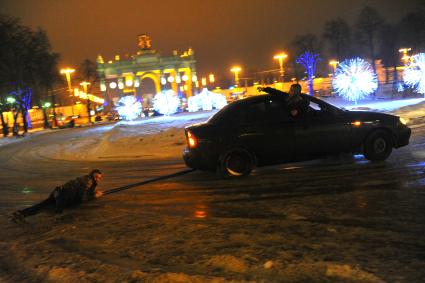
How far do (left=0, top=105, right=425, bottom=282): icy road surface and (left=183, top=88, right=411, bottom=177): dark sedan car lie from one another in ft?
1.20

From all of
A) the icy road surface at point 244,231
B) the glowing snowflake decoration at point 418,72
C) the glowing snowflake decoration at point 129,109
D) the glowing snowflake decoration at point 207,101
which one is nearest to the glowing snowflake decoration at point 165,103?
the glowing snowflake decoration at point 129,109

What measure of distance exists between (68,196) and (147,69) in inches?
4601

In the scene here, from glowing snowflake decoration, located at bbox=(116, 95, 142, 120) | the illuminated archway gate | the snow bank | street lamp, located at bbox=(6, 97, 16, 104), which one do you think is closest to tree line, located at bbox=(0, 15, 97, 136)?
street lamp, located at bbox=(6, 97, 16, 104)

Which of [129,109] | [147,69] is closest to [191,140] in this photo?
[129,109]

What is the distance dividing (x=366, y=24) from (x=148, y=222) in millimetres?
70085

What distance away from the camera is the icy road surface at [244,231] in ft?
13.5

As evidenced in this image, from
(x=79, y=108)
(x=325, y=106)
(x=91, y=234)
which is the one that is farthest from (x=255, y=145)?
(x=79, y=108)

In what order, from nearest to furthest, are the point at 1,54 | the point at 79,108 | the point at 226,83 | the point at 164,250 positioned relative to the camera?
the point at 164,250 < the point at 1,54 < the point at 79,108 < the point at 226,83

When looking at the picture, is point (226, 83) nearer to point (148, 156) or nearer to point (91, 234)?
point (148, 156)

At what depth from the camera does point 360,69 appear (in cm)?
3294

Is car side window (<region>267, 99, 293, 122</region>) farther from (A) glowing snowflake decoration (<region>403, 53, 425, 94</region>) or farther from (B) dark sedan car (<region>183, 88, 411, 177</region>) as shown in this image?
(A) glowing snowflake decoration (<region>403, 53, 425, 94</region>)

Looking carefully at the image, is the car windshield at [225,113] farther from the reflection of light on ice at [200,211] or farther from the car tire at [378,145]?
the car tire at [378,145]

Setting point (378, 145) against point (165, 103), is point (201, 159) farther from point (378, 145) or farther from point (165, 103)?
point (165, 103)

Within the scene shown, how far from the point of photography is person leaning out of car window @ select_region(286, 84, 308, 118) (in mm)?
8648
